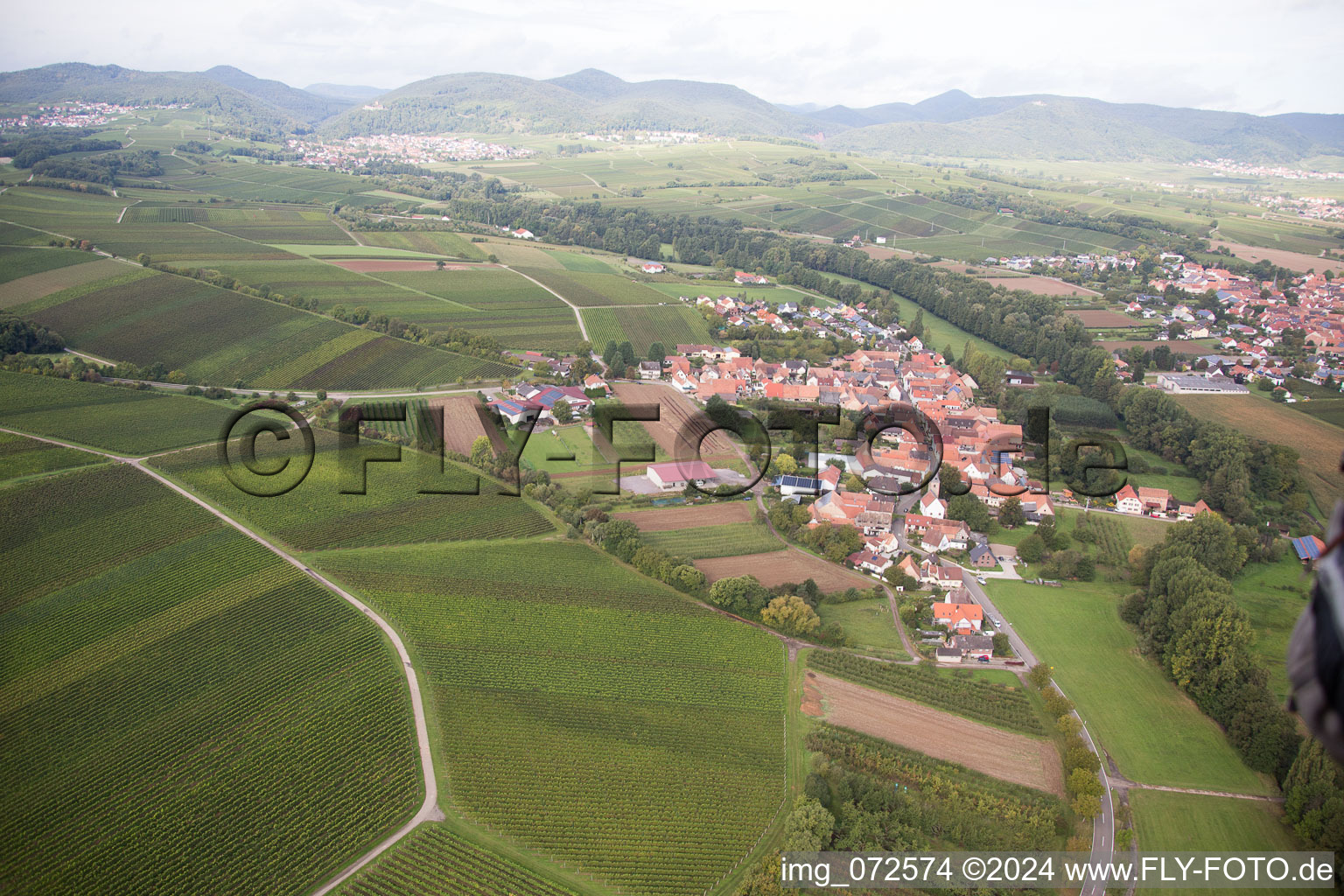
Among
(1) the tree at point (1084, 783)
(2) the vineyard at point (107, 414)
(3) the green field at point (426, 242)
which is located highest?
(3) the green field at point (426, 242)

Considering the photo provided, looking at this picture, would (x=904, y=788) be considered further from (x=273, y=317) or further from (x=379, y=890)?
(x=273, y=317)

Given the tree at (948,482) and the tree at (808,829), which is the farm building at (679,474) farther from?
the tree at (808,829)

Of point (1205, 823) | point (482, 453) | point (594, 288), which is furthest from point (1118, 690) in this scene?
point (594, 288)

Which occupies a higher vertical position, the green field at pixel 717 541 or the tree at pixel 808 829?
the green field at pixel 717 541

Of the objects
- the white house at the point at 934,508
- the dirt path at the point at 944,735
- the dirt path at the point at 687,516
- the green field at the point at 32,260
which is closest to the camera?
the dirt path at the point at 944,735

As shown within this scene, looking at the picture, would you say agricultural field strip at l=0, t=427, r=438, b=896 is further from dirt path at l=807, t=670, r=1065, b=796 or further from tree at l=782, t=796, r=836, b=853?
dirt path at l=807, t=670, r=1065, b=796

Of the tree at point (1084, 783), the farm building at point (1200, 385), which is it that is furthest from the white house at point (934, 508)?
the farm building at point (1200, 385)

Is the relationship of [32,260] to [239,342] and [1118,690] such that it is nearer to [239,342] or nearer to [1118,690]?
[239,342]
